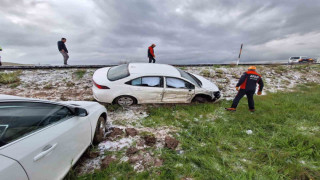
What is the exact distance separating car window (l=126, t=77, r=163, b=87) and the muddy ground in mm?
928

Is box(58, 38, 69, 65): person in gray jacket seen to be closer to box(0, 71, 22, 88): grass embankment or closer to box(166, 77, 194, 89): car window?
box(0, 71, 22, 88): grass embankment

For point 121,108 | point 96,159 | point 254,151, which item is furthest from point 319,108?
point 96,159

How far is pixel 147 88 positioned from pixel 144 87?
0.10 m

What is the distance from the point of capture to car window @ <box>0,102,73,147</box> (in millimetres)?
1316

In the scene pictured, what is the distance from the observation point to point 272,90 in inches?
304

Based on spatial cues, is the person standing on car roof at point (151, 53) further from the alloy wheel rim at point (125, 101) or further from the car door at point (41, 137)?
the car door at point (41, 137)

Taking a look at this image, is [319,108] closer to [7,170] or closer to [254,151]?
[254,151]

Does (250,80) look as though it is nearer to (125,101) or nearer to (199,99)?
(199,99)

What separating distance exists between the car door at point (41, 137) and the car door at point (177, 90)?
2956 millimetres

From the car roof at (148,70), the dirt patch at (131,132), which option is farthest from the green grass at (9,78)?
the dirt patch at (131,132)

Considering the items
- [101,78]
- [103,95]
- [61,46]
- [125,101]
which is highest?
[61,46]

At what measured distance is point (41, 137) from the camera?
1.47 metres

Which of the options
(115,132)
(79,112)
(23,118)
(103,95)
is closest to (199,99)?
(115,132)

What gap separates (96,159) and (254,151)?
319 centimetres
